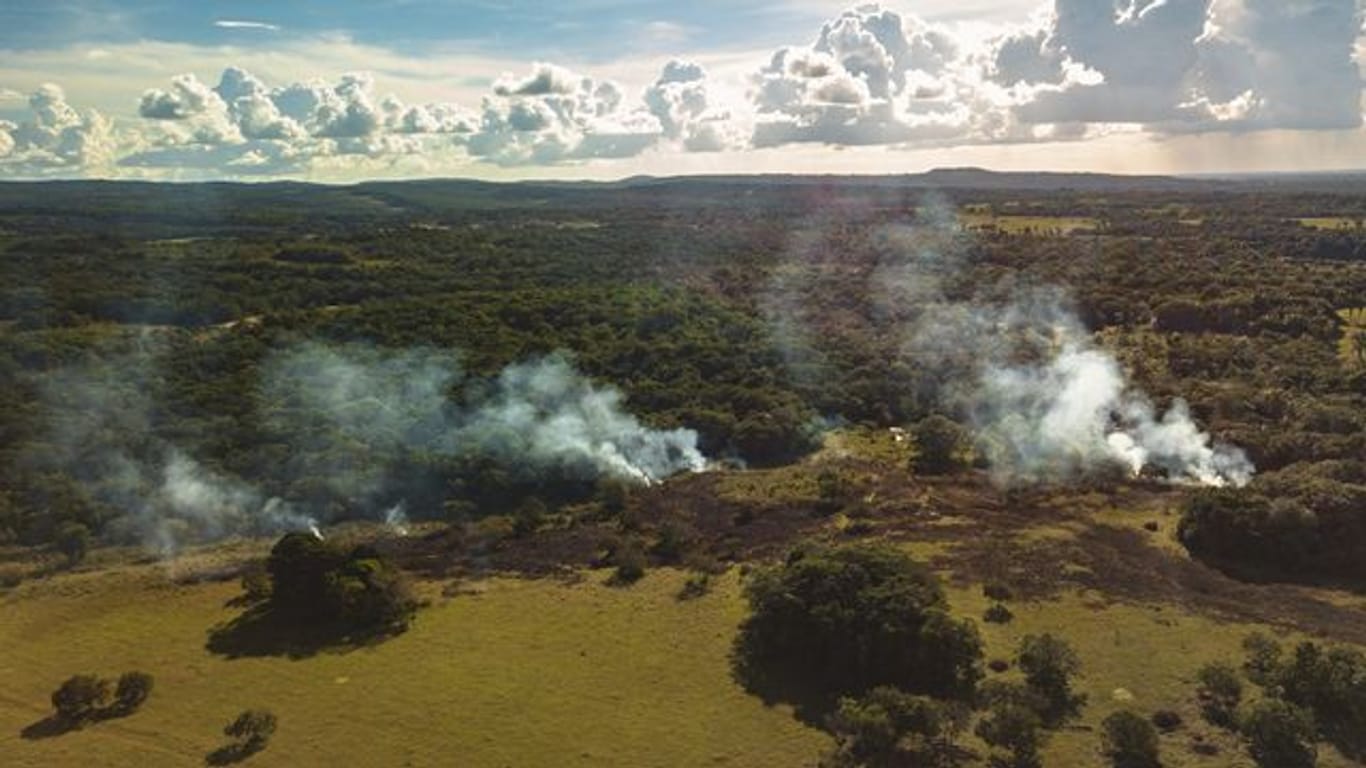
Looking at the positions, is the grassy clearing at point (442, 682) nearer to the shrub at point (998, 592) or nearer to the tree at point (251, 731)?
the tree at point (251, 731)

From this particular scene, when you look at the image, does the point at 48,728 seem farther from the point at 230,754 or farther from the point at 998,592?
the point at 998,592

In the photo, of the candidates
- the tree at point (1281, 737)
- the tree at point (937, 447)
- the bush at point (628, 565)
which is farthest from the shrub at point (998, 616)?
the tree at point (937, 447)

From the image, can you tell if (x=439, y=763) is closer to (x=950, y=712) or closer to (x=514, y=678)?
(x=514, y=678)

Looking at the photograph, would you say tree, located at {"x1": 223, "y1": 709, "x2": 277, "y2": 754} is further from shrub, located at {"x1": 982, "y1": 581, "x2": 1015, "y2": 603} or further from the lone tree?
shrub, located at {"x1": 982, "y1": 581, "x2": 1015, "y2": 603}

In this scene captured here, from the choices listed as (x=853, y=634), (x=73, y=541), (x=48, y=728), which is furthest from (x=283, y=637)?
(x=853, y=634)

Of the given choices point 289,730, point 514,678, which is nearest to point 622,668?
point 514,678
